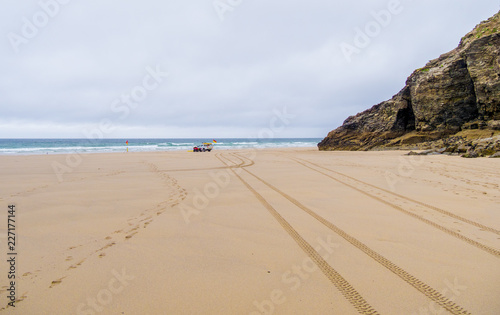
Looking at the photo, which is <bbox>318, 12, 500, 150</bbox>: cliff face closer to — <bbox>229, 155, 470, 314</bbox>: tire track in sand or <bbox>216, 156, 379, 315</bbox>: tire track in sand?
<bbox>229, 155, 470, 314</bbox>: tire track in sand

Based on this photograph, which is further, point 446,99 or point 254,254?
point 446,99

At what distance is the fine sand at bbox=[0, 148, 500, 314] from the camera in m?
2.65

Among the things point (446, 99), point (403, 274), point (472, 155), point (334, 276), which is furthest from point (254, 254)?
point (446, 99)

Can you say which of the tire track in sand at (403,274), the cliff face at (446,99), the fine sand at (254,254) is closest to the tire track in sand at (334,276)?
the fine sand at (254,254)

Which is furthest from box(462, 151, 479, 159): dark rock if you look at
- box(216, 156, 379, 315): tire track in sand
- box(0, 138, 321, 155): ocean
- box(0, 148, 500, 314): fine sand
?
box(0, 138, 321, 155): ocean

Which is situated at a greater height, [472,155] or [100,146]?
[100,146]

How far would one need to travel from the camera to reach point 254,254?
145 inches

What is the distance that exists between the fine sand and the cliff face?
2359cm

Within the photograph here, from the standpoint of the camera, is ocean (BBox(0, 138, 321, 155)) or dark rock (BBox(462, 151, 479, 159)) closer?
dark rock (BBox(462, 151, 479, 159))

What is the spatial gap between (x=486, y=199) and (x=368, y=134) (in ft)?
92.4

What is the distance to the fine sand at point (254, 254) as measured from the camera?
2.65 m

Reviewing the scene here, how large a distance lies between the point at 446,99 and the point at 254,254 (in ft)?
104

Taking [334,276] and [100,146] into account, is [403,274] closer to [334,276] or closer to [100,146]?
[334,276]

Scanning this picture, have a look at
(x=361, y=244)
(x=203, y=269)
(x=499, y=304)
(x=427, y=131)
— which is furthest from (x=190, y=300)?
(x=427, y=131)
